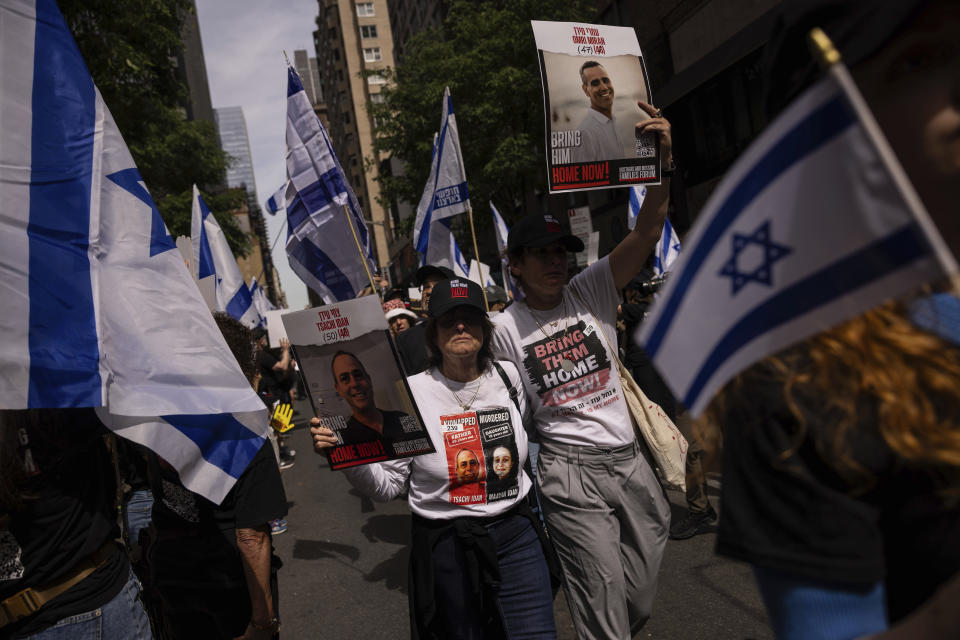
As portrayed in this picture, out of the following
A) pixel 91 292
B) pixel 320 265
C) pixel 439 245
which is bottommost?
pixel 91 292

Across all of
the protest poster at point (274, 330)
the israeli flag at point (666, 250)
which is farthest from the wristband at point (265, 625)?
the protest poster at point (274, 330)

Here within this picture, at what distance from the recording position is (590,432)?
321cm

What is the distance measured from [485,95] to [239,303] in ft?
45.8

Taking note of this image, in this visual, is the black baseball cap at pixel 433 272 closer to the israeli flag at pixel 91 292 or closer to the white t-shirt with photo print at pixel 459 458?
the white t-shirt with photo print at pixel 459 458

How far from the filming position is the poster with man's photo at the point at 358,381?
290 cm

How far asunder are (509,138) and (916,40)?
63.2 feet

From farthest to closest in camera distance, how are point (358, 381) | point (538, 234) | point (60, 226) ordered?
point (538, 234) < point (358, 381) < point (60, 226)

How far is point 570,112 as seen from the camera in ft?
11.8

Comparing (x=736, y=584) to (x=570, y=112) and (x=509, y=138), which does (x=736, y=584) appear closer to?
(x=570, y=112)

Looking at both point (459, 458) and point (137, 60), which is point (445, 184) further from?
point (137, 60)

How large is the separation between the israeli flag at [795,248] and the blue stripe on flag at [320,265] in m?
5.90

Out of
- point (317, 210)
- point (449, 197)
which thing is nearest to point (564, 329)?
point (317, 210)

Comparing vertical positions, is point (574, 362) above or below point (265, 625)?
above

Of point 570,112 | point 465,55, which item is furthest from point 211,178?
point 570,112
